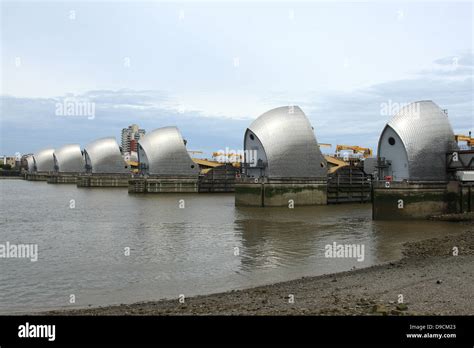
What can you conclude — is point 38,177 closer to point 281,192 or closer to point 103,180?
point 103,180

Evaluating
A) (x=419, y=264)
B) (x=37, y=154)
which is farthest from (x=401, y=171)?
(x=37, y=154)

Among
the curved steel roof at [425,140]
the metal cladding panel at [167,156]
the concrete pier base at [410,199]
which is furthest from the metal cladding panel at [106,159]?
the concrete pier base at [410,199]

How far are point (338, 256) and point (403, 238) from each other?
586 cm

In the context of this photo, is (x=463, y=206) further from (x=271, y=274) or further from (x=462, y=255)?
(x=271, y=274)

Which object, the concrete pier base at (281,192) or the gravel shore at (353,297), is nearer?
the gravel shore at (353,297)

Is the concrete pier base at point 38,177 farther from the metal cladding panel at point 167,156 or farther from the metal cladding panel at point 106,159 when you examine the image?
the metal cladding panel at point 167,156

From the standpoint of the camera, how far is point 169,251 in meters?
17.5

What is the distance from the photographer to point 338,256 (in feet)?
53.3

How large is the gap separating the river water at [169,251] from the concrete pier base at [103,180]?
43241mm

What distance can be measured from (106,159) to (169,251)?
6253 cm

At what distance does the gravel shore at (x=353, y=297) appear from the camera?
329 inches

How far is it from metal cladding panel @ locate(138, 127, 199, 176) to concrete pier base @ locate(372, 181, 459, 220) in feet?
114

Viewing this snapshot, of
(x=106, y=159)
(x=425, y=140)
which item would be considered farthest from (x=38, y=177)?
(x=425, y=140)
